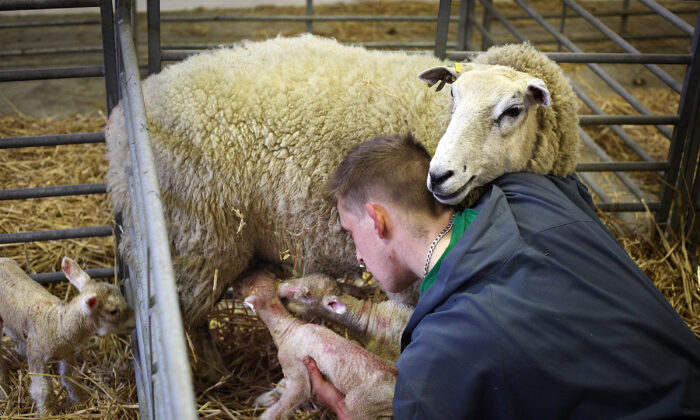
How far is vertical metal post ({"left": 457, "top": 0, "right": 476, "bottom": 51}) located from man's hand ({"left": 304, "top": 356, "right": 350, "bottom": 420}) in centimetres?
444

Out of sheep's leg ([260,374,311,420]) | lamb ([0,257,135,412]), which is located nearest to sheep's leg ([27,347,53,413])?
lamb ([0,257,135,412])

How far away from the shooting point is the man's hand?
94.3 inches

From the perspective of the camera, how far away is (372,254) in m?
2.21

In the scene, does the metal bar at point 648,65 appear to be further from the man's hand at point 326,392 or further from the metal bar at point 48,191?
the metal bar at point 48,191

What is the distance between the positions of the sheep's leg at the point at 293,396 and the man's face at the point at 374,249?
587 mm

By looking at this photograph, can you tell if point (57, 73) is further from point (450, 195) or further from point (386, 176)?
point (450, 195)

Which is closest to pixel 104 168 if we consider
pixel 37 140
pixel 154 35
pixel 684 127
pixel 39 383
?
pixel 37 140

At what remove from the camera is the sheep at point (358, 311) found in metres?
2.83

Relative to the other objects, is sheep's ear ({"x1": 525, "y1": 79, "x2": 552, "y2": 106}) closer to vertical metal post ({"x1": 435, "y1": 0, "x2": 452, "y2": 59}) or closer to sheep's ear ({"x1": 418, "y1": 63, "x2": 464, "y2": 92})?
sheep's ear ({"x1": 418, "y1": 63, "x2": 464, "y2": 92})

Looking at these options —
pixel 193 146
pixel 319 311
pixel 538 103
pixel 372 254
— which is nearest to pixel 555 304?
pixel 372 254

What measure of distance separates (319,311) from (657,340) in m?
1.41

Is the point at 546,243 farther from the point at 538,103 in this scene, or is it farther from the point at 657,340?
the point at 538,103

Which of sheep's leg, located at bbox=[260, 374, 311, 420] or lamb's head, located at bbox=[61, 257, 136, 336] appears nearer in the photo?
sheep's leg, located at bbox=[260, 374, 311, 420]

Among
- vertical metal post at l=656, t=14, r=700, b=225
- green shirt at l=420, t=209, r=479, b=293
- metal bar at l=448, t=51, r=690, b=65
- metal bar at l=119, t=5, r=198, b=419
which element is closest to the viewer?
metal bar at l=119, t=5, r=198, b=419
